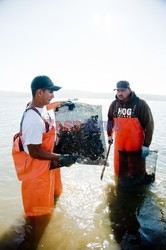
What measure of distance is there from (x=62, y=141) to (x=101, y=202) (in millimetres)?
1560

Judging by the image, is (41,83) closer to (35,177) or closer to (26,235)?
(35,177)

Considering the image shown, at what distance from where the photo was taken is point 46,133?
3.03 meters

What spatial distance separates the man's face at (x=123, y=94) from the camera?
4450 mm

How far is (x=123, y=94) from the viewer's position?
447 cm

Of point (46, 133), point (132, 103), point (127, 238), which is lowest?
point (127, 238)

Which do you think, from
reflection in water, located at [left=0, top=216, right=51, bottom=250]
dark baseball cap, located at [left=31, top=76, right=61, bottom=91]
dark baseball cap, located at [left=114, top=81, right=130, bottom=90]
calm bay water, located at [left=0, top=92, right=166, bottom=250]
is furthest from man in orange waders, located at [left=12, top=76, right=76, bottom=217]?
dark baseball cap, located at [left=114, top=81, right=130, bottom=90]

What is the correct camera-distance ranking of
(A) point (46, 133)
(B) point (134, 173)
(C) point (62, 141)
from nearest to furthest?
(A) point (46, 133) < (C) point (62, 141) < (B) point (134, 173)

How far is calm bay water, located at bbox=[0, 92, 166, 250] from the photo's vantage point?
3311 mm

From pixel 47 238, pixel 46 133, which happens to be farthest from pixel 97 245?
pixel 46 133

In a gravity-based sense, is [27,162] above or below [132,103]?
below

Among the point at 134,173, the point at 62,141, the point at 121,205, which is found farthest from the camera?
the point at 134,173

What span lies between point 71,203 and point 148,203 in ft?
5.31

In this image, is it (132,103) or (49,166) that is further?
(132,103)

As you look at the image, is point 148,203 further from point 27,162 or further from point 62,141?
point 27,162
